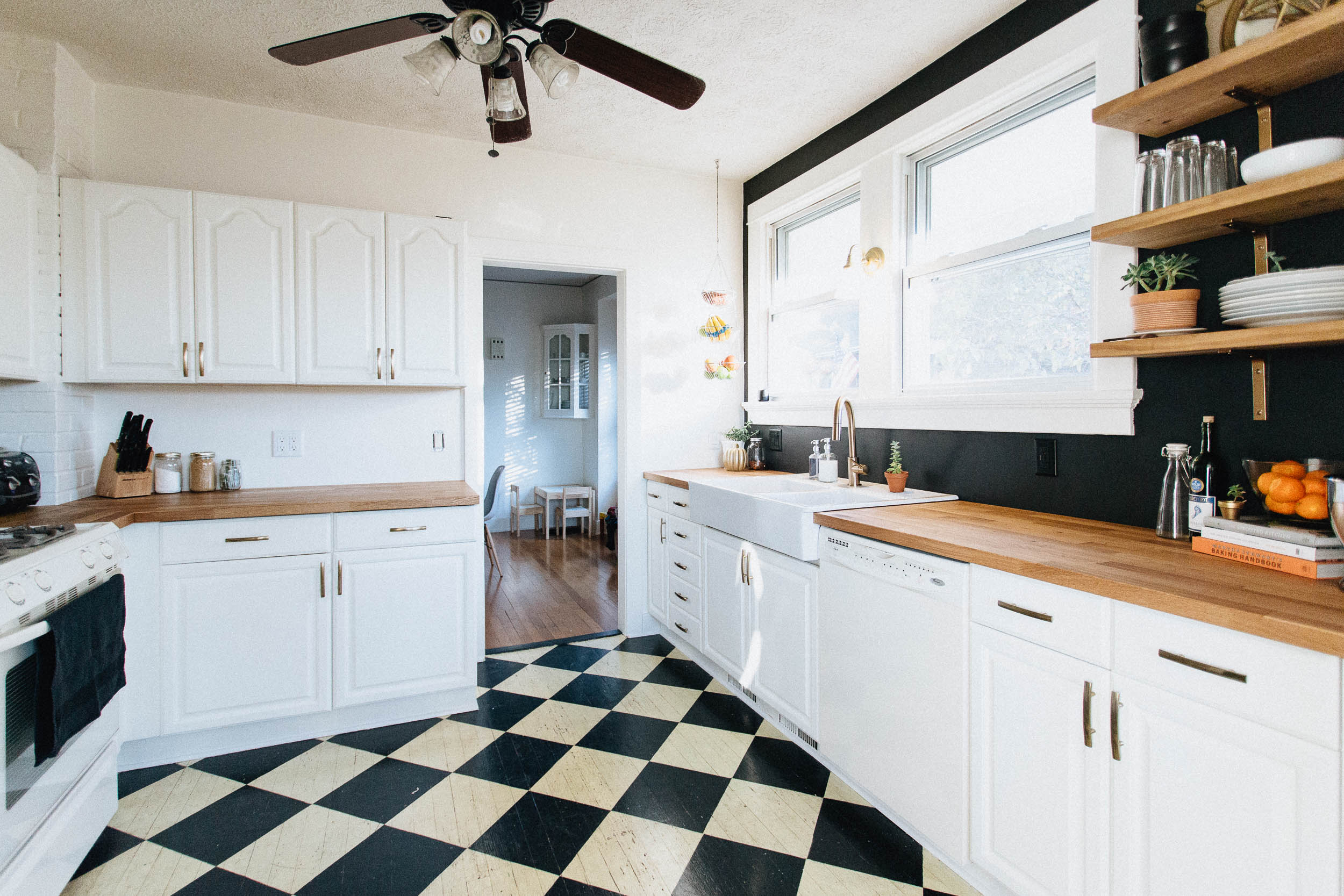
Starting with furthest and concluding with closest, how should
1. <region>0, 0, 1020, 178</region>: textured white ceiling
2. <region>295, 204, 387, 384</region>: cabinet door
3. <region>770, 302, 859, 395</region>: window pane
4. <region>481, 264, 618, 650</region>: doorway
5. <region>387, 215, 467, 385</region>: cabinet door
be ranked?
<region>481, 264, 618, 650</region>: doorway
<region>770, 302, 859, 395</region>: window pane
<region>387, 215, 467, 385</region>: cabinet door
<region>295, 204, 387, 384</region>: cabinet door
<region>0, 0, 1020, 178</region>: textured white ceiling

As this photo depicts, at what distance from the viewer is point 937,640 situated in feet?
5.45

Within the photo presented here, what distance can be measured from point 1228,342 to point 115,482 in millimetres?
3588

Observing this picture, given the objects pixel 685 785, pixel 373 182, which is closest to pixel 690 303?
pixel 373 182

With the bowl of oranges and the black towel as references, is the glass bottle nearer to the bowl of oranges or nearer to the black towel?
the bowl of oranges

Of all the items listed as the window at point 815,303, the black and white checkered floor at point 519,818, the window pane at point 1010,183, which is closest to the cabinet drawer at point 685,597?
the black and white checkered floor at point 519,818

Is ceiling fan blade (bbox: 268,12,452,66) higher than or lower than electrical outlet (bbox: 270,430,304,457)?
higher

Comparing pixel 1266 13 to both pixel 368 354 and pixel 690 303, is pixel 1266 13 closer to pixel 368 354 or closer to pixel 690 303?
pixel 690 303

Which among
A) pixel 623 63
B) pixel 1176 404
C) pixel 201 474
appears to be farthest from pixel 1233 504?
pixel 201 474

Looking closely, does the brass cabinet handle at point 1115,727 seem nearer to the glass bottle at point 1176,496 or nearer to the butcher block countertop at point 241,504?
the glass bottle at point 1176,496

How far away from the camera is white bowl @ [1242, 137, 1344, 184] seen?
4.33 feet

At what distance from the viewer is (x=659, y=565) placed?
3.50 meters

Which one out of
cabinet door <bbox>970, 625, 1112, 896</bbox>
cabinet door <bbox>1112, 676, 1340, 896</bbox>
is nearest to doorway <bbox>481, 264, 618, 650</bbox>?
cabinet door <bbox>970, 625, 1112, 896</bbox>

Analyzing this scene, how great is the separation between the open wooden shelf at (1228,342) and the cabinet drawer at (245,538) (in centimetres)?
264

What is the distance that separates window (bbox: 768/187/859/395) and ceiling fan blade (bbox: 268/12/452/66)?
1.97 metres
